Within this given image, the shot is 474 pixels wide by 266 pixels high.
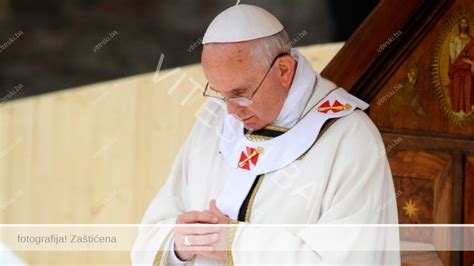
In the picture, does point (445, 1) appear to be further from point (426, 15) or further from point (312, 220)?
point (312, 220)

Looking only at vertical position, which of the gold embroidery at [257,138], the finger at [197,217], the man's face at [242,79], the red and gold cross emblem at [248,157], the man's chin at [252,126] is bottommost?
the finger at [197,217]

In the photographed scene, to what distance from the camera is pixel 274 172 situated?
456 centimetres

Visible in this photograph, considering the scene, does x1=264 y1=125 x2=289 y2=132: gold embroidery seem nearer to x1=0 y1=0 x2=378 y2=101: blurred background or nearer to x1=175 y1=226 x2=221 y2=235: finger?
x1=175 y1=226 x2=221 y2=235: finger

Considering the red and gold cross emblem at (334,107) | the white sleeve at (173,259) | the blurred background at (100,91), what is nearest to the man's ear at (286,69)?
the red and gold cross emblem at (334,107)

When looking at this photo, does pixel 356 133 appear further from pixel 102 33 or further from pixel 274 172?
pixel 102 33

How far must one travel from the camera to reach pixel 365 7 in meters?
5.73

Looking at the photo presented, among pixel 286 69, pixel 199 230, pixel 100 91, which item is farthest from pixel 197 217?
pixel 100 91

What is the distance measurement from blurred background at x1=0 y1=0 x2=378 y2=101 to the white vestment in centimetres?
131

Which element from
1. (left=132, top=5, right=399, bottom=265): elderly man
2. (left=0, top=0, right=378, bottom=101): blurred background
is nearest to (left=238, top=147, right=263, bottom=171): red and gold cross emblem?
(left=132, top=5, right=399, bottom=265): elderly man

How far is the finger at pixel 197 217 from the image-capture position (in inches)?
173

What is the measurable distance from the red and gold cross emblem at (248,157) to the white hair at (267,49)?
1.13 ft

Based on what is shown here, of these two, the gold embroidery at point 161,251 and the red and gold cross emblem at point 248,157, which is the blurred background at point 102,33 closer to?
the red and gold cross emblem at point 248,157

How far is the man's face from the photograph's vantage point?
14.6ft

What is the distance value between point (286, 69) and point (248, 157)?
37 centimetres
